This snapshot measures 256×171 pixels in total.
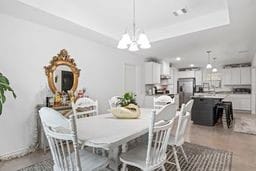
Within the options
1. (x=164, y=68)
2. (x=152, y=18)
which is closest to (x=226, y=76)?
(x=164, y=68)

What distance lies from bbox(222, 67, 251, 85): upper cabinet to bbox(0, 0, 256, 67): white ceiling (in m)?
4.13

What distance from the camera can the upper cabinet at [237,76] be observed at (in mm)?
7648

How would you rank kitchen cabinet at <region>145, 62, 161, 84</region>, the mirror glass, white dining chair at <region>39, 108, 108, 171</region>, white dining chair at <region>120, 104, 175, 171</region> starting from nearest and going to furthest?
white dining chair at <region>39, 108, 108, 171</region> < white dining chair at <region>120, 104, 175, 171</region> < the mirror glass < kitchen cabinet at <region>145, 62, 161, 84</region>

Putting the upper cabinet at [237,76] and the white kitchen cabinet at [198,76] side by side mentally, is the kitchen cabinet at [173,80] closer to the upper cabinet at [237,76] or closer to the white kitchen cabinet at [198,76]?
the white kitchen cabinet at [198,76]

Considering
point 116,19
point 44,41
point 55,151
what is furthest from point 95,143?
point 116,19

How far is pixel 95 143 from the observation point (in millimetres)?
1282

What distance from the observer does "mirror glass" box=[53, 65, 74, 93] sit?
3.38m

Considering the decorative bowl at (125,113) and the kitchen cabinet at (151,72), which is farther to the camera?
the kitchen cabinet at (151,72)

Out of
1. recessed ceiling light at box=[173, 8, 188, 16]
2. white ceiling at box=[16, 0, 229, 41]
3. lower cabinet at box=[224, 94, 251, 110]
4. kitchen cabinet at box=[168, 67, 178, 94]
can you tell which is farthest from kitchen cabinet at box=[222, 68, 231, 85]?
recessed ceiling light at box=[173, 8, 188, 16]

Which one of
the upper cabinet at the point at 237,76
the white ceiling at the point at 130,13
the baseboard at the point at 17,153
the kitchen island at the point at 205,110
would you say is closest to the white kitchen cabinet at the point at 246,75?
the upper cabinet at the point at 237,76

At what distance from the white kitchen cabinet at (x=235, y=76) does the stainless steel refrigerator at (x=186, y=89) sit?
1.81 metres

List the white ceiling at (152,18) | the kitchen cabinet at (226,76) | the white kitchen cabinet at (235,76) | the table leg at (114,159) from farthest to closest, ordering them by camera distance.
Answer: the kitchen cabinet at (226,76), the white kitchen cabinet at (235,76), the white ceiling at (152,18), the table leg at (114,159)

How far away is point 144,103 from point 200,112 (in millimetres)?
1913

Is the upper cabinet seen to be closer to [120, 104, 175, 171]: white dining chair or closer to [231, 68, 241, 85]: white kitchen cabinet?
[231, 68, 241, 85]: white kitchen cabinet
